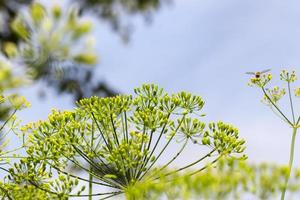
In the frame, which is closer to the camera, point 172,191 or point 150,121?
point 172,191

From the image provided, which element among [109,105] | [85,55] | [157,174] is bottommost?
[85,55]

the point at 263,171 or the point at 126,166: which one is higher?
the point at 126,166

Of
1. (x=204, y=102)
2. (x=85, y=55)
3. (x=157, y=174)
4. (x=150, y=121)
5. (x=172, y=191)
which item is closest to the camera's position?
(x=85, y=55)

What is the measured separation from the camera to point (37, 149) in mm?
4785

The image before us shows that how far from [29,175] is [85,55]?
8.51 feet

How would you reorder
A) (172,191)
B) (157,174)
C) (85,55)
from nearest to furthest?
(85,55) < (172,191) < (157,174)

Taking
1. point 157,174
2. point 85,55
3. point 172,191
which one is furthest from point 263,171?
point 157,174

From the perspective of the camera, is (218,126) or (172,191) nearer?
(172,191)

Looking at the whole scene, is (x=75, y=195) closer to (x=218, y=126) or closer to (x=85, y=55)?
(x=218, y=126)

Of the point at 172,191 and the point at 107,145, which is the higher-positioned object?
the point at 107,145

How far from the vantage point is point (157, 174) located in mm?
4305

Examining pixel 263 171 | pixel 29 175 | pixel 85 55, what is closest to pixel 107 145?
pixel 29 175

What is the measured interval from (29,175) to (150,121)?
0.93m

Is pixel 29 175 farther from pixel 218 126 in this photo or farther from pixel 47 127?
pixel 218 126
